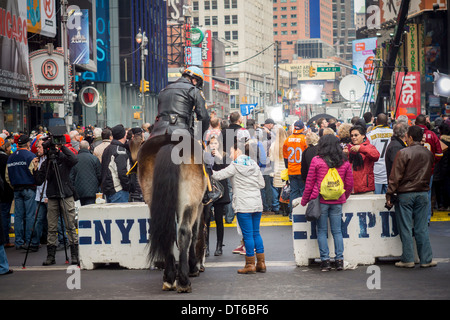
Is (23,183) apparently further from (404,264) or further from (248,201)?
(404,264)

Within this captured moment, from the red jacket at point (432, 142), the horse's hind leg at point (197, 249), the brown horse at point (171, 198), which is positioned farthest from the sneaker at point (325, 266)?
the red jacket at point (432, 142)

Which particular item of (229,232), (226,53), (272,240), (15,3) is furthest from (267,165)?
(226,53)

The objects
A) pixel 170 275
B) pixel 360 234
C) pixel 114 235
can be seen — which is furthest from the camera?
pixel 114 235

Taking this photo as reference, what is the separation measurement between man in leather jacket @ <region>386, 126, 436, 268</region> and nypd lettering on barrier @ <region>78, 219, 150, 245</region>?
381cm

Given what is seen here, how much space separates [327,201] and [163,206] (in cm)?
293

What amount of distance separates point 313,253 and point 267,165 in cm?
713

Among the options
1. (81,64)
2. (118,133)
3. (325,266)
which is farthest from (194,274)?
(81,64)

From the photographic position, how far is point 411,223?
10.7 metres

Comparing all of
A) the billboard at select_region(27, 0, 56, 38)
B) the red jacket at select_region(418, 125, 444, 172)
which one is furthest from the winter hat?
the billboard at select_region(27, 0, 56, 38)

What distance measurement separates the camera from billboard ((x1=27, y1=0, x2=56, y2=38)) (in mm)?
32438

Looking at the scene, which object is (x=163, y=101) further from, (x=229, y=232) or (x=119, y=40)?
(x=119, y=40)

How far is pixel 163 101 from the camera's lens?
9.74 meters

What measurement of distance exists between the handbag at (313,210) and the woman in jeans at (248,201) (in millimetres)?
713

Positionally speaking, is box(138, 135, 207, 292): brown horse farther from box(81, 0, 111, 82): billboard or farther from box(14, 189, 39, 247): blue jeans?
box(81, 0, 111, 82): billboard
